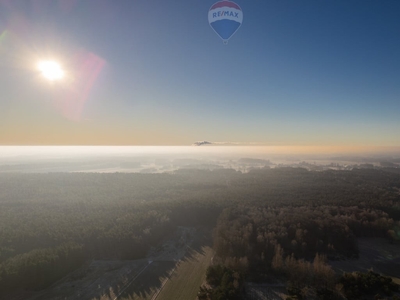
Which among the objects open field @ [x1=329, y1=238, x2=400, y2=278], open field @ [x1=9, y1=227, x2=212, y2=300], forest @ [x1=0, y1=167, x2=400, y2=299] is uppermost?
forest @ [x1=0, y1=167, x2=400, y2=299]

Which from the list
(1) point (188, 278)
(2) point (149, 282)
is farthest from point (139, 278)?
(1) point (188, 278)

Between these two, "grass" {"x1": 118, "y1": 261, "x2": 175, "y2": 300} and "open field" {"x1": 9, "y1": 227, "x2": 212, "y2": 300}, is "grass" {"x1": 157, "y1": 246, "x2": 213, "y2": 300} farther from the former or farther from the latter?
"grass" {"x1": 118, "y1": 261, "x2": 175, "y2": 300}

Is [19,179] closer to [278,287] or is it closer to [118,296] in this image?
[118,296]

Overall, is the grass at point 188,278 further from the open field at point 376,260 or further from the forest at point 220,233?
the open field at point 376,260

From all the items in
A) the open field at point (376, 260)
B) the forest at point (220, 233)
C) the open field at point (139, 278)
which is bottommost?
the open field at point (376, 260)

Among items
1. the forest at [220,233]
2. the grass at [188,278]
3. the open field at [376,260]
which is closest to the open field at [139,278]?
the grass at [188,278]

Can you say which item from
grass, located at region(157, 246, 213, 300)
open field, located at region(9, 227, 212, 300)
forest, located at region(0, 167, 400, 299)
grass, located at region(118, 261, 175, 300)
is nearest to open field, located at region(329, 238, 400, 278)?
forest, located at region(0, 167, 400, 299)

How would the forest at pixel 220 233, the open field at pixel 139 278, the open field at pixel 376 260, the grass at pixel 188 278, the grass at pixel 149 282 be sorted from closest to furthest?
the grass at pixel 149 282, the grass at pixel 188 278, the open field at pixel 139 278, the forest at pixel 220 233, the open field at pixel 376 260

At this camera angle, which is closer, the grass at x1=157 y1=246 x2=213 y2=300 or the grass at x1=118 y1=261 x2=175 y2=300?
the grass at x1=118 y1=261 x2=175 y2=300

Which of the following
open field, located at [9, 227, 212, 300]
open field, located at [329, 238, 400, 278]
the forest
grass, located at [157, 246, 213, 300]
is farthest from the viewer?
open field, located at [329, 238, 400, 278]
